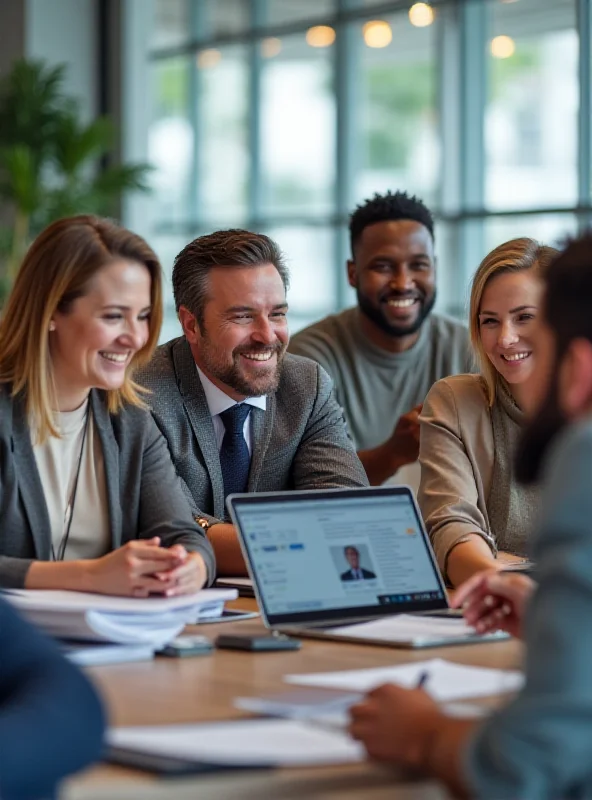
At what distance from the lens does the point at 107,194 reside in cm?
893

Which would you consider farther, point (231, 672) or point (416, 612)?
point (416, 612)

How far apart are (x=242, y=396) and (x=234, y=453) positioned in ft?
0.44

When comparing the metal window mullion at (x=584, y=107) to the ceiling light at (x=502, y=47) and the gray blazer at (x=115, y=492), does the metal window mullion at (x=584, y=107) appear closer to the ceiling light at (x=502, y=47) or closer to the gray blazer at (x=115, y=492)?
the ceiling light at (x=502, y=47)

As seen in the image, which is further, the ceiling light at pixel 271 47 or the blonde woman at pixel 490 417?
the ceiling light at pixel 271 47

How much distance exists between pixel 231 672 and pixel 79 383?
78 centimetres

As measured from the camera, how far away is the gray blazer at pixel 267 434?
305 centimetres

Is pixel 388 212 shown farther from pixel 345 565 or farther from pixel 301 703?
pixel 301 703

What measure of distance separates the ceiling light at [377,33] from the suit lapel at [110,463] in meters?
7.05

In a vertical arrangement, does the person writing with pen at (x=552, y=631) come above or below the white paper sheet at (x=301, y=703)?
above

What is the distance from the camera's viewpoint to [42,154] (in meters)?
8.95

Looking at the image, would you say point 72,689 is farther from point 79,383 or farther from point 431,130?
point 431,130

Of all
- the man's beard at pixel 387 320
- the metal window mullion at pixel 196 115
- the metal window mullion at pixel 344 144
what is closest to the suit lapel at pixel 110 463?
the man's beard at pixel 387 320

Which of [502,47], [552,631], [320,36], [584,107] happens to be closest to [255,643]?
[552,631]

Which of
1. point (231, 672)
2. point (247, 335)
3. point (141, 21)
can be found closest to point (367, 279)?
point (247, 335)
